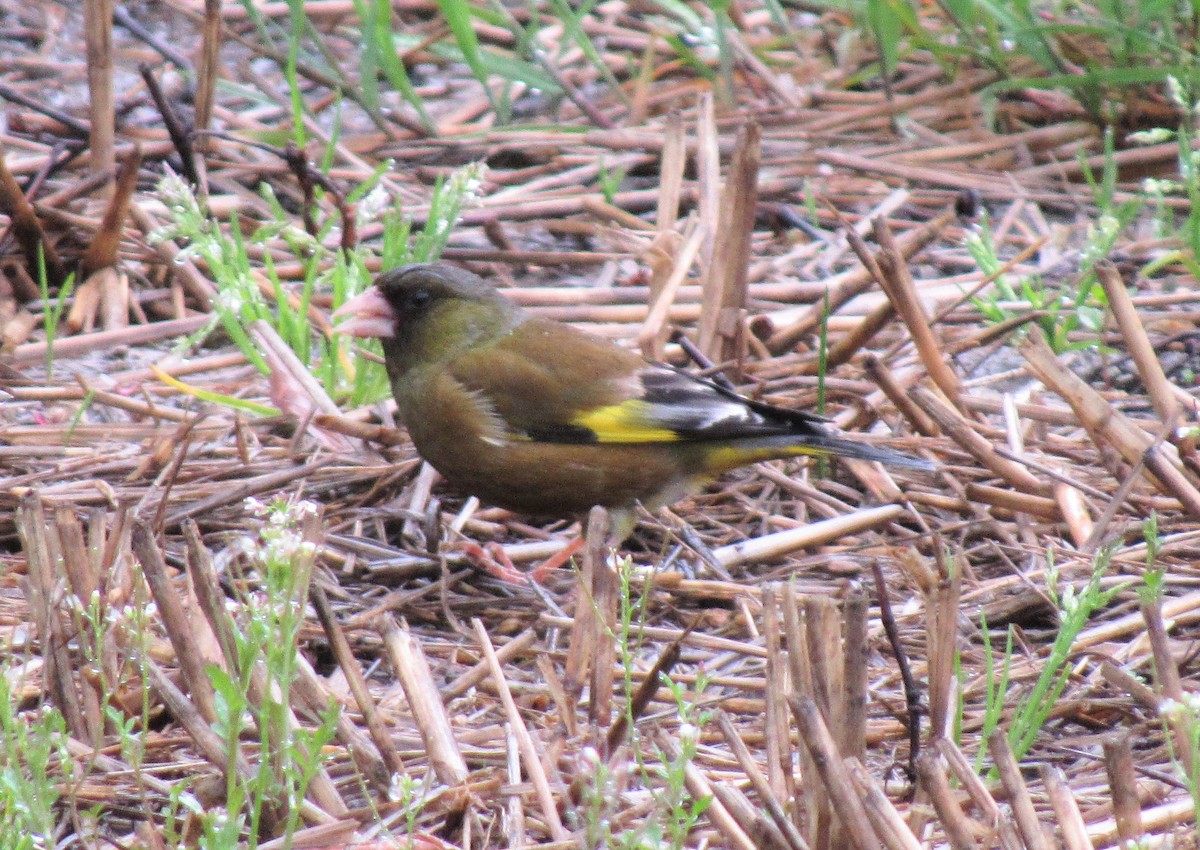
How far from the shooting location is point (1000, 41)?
6770 mm

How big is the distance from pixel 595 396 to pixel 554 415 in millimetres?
138

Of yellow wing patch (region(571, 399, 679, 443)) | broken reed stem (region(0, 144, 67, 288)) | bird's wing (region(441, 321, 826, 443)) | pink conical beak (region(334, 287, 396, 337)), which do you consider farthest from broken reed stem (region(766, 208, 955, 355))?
broken reed stem (region(0, 144, 67, 288))

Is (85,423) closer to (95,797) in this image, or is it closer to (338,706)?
(95,797)

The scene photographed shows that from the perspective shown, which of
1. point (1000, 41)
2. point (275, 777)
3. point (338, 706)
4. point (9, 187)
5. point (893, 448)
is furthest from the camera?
point (1000, 41)

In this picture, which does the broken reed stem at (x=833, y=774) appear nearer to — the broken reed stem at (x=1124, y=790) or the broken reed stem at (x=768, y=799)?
the broken reed stem at (x=768, y=799)

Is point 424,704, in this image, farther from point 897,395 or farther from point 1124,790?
point 897,395

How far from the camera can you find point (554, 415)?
15.3ft

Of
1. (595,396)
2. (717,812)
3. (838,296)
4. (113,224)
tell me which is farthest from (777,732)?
(113,224)

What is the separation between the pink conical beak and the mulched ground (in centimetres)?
26

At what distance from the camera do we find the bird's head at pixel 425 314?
4801 millimetres

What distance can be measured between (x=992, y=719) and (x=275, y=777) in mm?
1181

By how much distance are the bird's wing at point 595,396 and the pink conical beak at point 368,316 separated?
0.25m

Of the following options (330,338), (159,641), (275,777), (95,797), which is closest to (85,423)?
(330,338)

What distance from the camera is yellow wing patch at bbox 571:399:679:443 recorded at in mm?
4605
